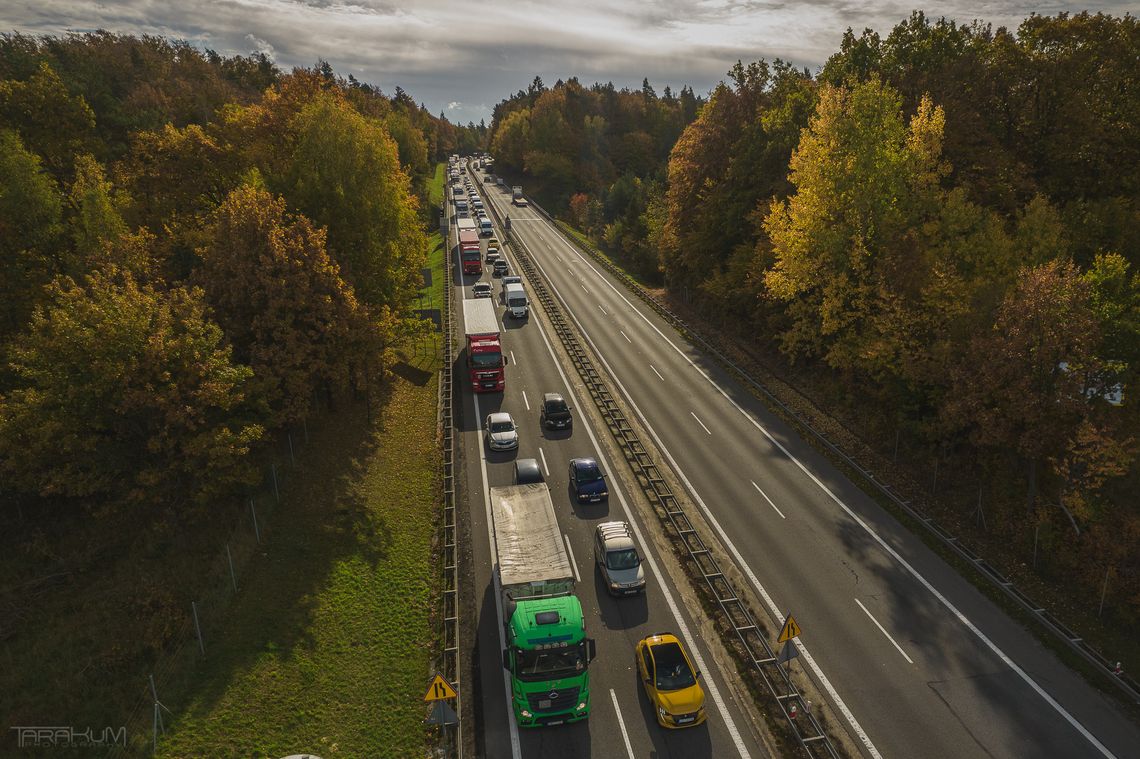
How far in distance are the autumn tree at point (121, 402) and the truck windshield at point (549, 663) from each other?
15.1 m

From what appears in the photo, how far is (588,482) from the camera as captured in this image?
2927 cm

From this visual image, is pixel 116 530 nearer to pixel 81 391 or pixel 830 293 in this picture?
pixel 81 391

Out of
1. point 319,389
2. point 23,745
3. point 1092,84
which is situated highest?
point 1092,84

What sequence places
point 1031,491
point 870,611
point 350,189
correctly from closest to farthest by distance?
point 870,611, point 1031,491, point 350,189

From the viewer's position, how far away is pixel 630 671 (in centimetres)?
2011

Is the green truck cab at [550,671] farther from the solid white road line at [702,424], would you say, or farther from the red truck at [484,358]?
the red truck at [484,358]

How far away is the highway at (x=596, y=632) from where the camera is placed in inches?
693

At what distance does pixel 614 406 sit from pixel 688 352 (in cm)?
1283

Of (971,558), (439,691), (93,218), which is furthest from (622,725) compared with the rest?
(93,218)

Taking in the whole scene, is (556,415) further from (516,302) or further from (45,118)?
(45,118)

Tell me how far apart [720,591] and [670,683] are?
6.12m

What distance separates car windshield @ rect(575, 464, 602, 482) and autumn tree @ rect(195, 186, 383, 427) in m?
13.2

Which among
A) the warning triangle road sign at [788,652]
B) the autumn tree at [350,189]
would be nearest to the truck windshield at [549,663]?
the warning triangle road sign at [788,652]

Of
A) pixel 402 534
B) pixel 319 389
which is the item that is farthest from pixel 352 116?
pixel 402 534
